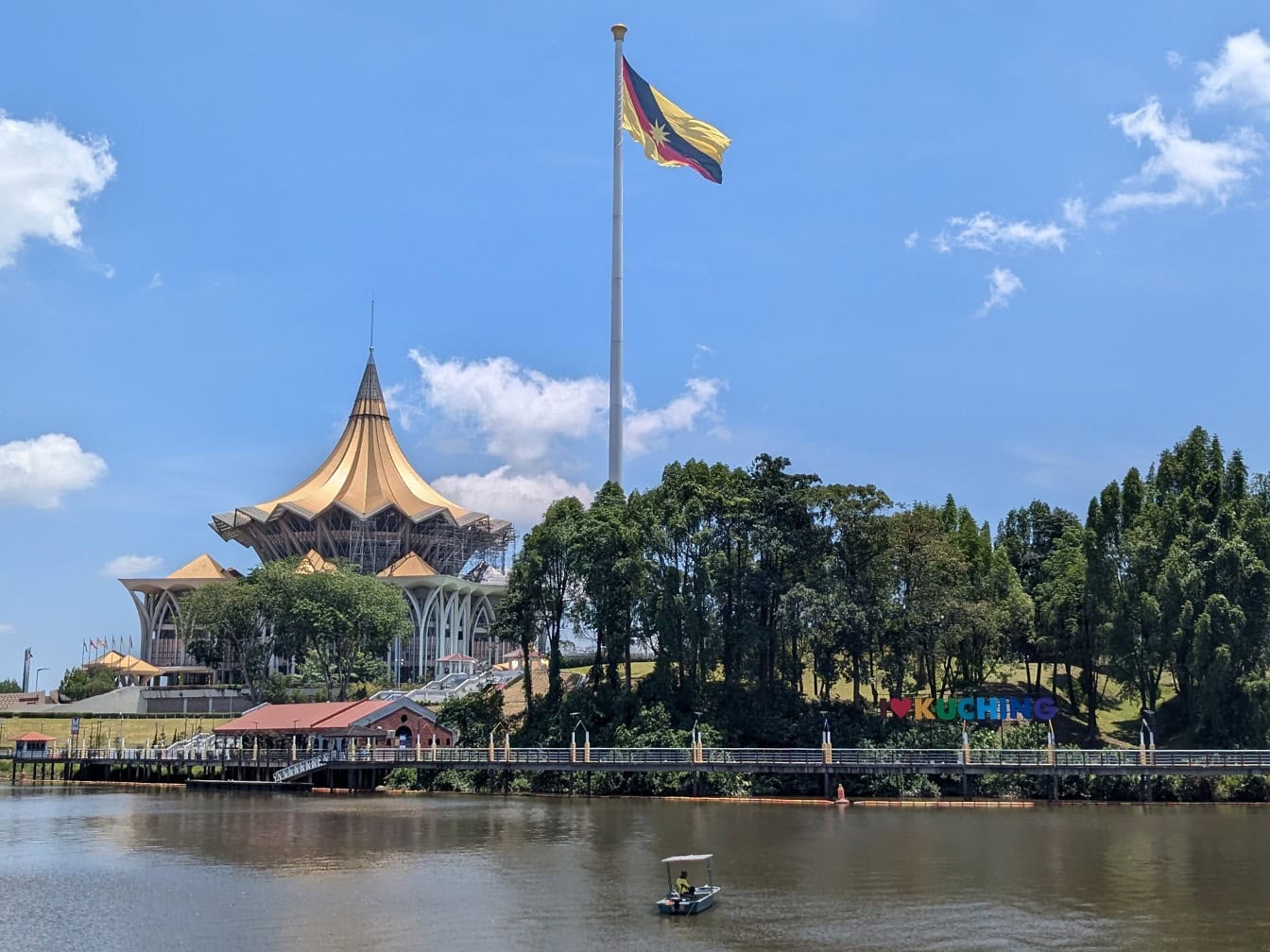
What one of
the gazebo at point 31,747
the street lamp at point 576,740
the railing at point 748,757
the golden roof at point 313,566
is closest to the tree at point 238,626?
the golden roof at point 313,566

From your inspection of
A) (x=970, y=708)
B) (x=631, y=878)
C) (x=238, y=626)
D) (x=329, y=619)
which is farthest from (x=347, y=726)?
(x=631, y=878)

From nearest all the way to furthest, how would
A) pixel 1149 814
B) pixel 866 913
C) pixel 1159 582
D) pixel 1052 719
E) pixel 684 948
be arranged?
pixel 684 948, pixel 866 913, pixel 1149 814, pixel 1159 582, pixel 1052 719

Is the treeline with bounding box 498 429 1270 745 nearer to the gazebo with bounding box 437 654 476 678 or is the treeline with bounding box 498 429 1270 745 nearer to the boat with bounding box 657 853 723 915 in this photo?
the boat with bounding box 657 853 723 915

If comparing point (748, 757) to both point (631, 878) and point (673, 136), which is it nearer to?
point (631, 878)

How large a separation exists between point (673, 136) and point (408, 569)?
60748 mm

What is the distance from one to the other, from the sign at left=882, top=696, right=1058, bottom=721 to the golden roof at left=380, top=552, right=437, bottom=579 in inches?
2691

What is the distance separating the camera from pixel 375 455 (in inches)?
5477

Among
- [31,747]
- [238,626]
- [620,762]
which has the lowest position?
[31,747]

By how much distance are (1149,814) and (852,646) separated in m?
18.4

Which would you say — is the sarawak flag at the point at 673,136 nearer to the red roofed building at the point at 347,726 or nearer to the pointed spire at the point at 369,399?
the red roofed building at the point at 347,726

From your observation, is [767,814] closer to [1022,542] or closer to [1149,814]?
[1149,814]

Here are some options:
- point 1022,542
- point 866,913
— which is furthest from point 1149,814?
point 1022,542

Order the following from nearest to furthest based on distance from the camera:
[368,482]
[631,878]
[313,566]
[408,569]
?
[631,878]
[313,566]
[408,569]
[368,482]

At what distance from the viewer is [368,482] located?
134625 mm
